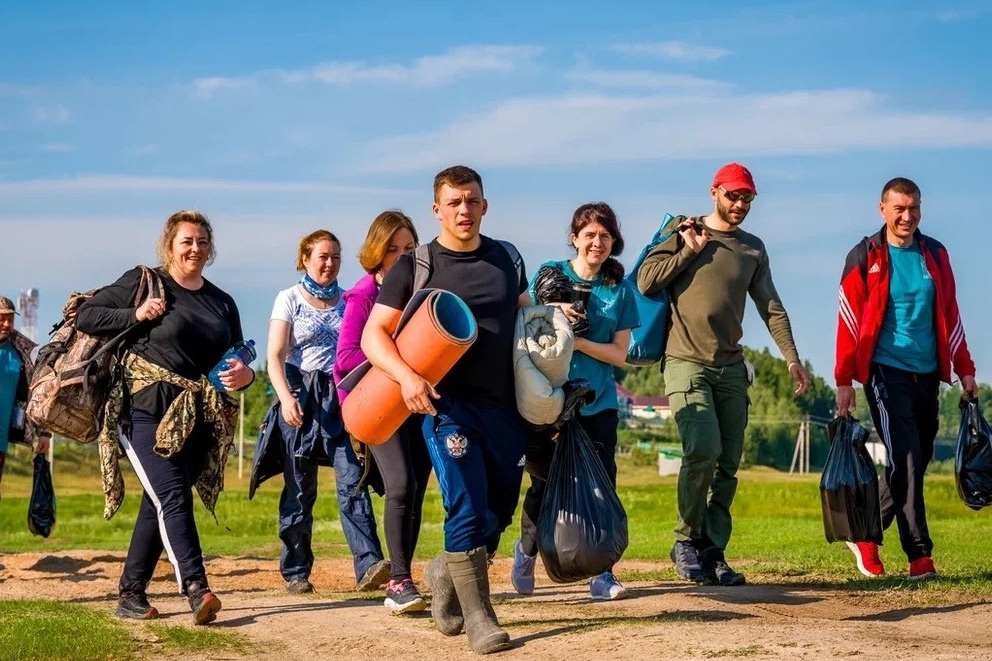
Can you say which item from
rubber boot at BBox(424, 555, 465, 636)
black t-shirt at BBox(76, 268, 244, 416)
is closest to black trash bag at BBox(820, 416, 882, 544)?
rubber boot at BBox(424, 555, 465, 636)

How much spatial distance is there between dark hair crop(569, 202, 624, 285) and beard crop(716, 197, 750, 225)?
2.73 ft

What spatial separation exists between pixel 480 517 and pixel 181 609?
2759 millimetres

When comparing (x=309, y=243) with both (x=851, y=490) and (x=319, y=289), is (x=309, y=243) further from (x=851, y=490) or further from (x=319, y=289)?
(x=851, y=490)

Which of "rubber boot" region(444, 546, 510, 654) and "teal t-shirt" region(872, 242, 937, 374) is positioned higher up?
"teal t-shirt" region(872, 242, 937, 374)

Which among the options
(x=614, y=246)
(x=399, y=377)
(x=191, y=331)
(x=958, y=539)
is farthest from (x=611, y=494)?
(x=958, y=539)

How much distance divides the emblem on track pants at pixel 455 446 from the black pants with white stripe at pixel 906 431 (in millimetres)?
3753

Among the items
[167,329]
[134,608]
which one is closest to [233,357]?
[167,329]

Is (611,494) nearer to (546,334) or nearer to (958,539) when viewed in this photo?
(546,334)

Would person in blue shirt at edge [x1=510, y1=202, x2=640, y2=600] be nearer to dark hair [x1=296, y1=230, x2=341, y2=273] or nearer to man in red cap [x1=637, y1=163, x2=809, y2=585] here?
man in red cap [x1=637, y1=163, x2=809, y2=585]

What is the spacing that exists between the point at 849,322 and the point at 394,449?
3.15 meters

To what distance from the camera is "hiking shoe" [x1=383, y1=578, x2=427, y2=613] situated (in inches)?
319

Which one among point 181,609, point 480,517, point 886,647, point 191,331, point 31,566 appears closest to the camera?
point 886,647

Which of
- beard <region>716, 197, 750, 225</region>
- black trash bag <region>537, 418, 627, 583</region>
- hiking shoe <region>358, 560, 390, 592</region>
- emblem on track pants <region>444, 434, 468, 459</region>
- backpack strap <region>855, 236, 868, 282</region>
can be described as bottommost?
hiking shoe <region>358, 560, 390, 592</region>

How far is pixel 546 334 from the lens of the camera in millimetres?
7062
